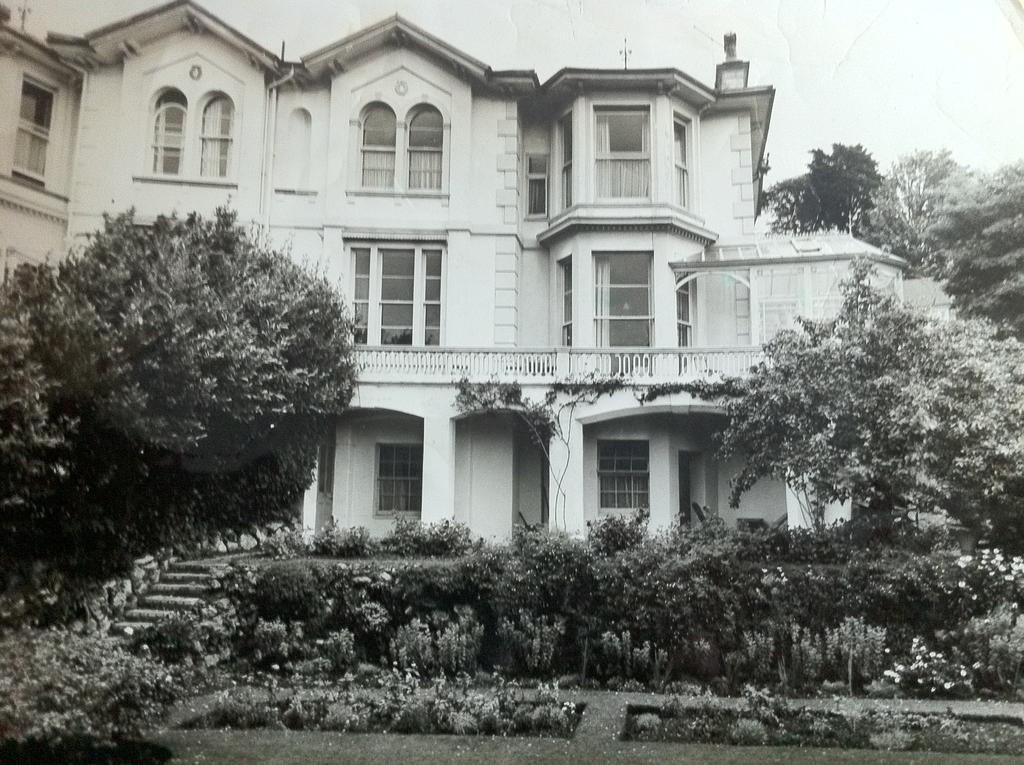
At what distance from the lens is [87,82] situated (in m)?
5.83

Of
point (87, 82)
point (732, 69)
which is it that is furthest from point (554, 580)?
point (87, 82)

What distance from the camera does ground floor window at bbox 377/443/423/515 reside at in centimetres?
709

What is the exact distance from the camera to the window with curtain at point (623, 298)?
983cm

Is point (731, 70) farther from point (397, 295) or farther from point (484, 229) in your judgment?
point (397, 295)

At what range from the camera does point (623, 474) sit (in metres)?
9.09

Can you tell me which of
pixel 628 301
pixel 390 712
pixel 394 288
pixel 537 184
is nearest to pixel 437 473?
pixel 394 288

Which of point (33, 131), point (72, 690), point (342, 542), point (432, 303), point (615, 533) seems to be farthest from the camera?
point (615, 533)

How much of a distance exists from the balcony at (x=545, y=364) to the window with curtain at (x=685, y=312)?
0.46 meters

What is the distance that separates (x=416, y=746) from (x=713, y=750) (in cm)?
199

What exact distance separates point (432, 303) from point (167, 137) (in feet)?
8.86

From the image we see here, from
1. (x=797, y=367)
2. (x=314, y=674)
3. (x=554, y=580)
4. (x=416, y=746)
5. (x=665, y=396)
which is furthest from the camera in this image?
(x=665, y=396)

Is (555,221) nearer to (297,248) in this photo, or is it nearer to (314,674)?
(297,248)

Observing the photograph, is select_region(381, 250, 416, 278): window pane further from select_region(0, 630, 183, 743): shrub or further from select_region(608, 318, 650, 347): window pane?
select_region(0, 630, 183, 743): shrub

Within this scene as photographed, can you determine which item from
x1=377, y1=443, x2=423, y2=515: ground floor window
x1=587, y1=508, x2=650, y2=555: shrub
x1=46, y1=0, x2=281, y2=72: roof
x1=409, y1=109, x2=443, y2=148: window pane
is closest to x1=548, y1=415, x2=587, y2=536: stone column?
x1=587, y1=508, x2=650, y2=555: shrub
